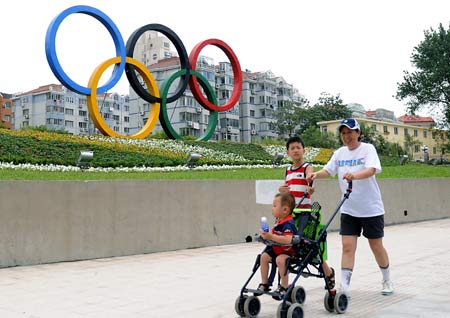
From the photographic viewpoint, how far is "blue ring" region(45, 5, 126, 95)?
18.1m

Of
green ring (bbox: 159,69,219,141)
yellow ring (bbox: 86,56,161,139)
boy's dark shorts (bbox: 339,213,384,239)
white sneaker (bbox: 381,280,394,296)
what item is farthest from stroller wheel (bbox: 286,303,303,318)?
green ring (bbox: 159,69,219,141)

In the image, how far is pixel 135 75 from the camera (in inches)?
830

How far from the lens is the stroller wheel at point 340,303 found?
4.27 m

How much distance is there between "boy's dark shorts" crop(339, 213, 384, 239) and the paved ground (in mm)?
595

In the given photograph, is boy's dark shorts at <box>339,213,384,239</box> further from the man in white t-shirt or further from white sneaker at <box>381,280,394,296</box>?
white sneaker at <box>381,280,394,296</box>

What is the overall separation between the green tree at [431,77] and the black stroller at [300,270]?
1037 inches

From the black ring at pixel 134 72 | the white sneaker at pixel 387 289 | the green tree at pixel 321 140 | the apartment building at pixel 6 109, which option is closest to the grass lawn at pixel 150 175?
the white sneaker at pixel 387 289

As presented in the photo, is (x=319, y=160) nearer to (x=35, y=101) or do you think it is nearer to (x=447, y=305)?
(x=447, y=305)

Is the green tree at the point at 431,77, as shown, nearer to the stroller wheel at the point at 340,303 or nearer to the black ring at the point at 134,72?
the black ring at the point at 134,72

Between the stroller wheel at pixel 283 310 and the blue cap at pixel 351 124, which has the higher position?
the blue cap at pixel 351 124

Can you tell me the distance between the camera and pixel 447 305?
450 centimetres

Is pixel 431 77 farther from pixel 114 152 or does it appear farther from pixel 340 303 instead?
pixel 340 303

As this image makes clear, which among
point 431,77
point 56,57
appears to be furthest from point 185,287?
point 431,77

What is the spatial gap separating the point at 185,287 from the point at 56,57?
574 inches
